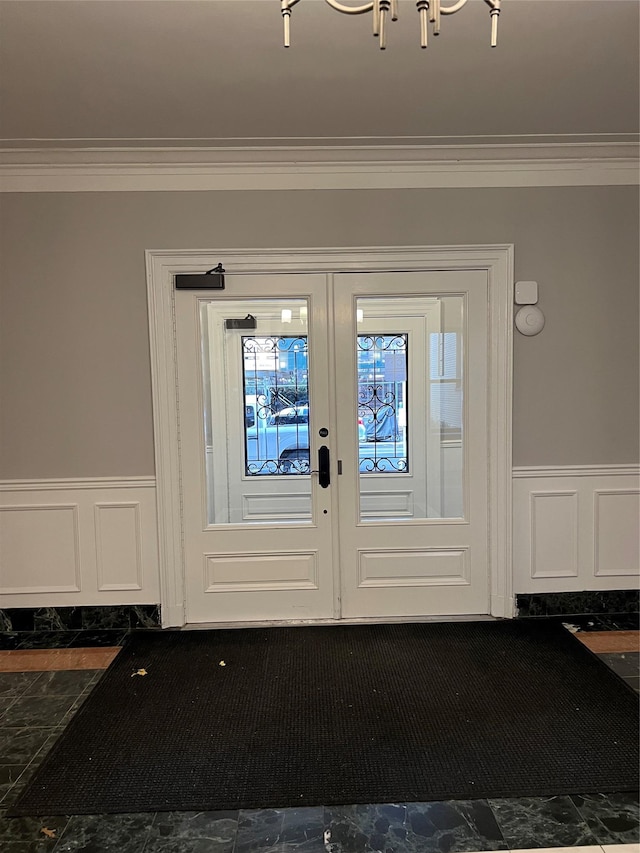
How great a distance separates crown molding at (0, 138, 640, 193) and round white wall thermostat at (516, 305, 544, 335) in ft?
2.41

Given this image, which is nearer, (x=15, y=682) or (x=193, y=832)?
(x=193, y=832)

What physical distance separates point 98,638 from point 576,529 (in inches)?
117

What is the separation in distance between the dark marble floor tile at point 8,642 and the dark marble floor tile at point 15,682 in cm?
28

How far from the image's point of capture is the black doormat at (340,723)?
1.92 metres

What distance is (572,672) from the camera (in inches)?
103

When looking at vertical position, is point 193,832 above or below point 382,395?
below

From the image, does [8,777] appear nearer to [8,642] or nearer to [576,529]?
[8,642]

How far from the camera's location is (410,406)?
318 cm

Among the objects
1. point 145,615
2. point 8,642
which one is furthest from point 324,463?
point 8,642

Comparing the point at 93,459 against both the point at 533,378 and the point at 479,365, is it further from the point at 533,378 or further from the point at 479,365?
the point at 533,378

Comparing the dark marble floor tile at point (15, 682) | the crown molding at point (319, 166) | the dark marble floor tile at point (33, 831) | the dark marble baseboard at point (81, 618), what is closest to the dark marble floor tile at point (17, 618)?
the dark marble baseboard at point (81, 618)

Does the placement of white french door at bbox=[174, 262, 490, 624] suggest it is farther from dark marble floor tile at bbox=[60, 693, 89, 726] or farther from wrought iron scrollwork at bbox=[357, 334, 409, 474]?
dark marble floor tile at bbox=[60, 693, 89, 726]

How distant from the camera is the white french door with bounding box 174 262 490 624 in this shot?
3.11 metres

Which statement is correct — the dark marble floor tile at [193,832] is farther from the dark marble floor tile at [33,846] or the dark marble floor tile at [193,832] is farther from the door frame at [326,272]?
the door frame at [326,272]
